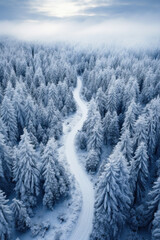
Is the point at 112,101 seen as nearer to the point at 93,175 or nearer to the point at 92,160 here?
the point at 92,160

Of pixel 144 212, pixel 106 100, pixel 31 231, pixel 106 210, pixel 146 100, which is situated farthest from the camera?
pixel 146 100

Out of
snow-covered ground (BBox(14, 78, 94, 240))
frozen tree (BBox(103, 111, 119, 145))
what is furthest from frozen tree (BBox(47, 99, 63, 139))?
frozen tree (BBox(103, 111, 119, 145))

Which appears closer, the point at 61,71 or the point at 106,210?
the point at 106,210

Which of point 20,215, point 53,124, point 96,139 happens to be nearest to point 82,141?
point 96,139

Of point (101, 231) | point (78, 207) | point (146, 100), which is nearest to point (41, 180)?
point (78, 207)

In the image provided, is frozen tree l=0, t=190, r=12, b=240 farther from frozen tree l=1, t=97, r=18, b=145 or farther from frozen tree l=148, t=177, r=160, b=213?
frozen tree l=1, t=97, r=18, b=145

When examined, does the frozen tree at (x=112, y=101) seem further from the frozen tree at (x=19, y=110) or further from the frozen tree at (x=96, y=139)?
the frozen tree at (x=19, y=110)

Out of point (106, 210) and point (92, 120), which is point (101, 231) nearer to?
point (106, 210)

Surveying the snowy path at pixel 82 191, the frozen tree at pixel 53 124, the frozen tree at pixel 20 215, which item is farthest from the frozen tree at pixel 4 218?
the frozen tree at pixel 53 124
